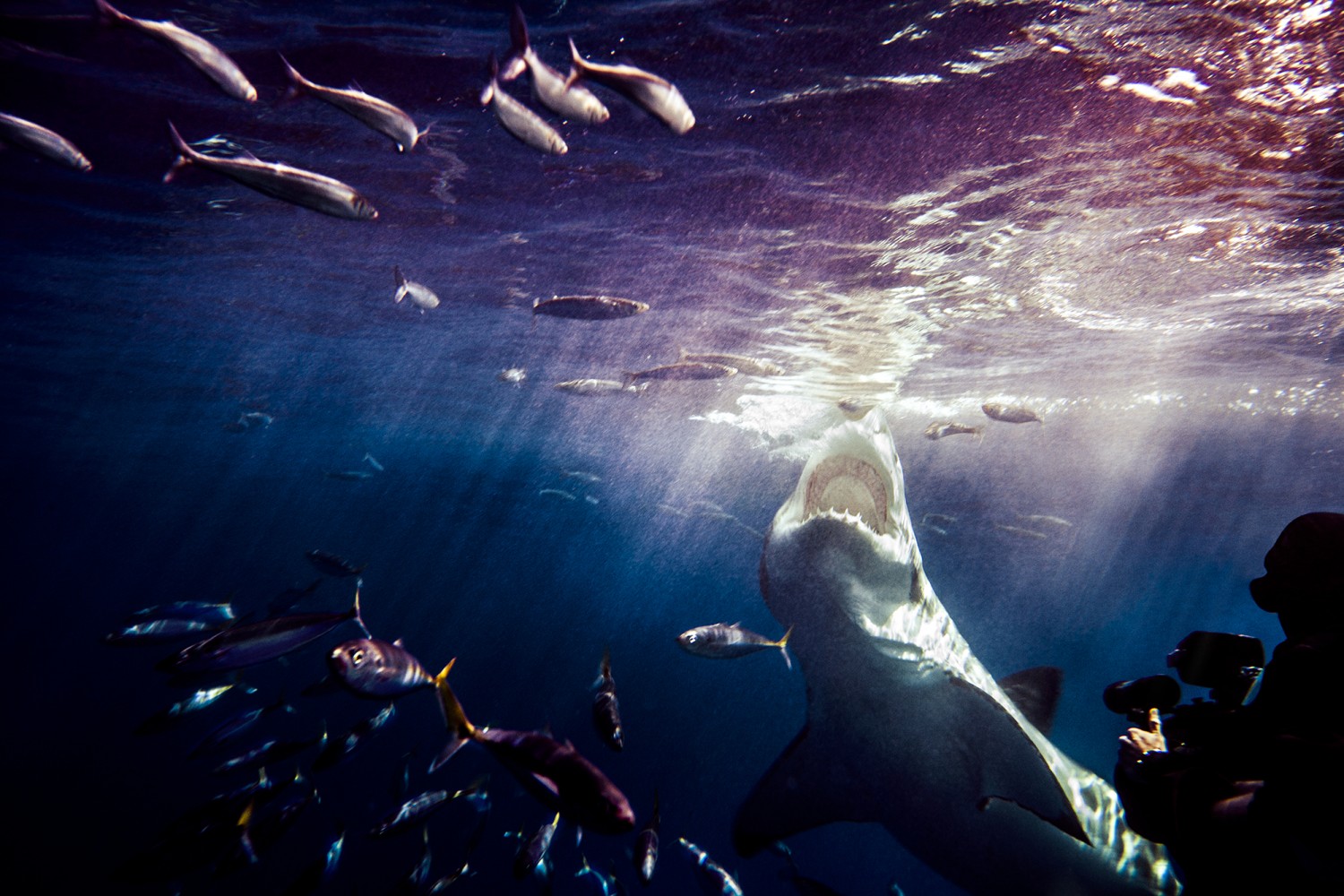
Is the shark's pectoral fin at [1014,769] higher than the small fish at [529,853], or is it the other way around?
the shark's pectoral fin at [1014,769]

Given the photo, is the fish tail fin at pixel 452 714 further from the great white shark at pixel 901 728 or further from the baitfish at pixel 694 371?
the baitfish at pixel 694 371

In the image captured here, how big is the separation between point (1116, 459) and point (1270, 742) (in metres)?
22.5

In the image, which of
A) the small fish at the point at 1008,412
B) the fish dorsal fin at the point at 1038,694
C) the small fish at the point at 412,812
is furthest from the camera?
the small fish at the point at 1008,412

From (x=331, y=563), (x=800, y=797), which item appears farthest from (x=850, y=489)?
(x=331, y=563)

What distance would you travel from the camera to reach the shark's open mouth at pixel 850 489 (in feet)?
13.1

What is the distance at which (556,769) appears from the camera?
2.77 metres

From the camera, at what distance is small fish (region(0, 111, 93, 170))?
3.29 m

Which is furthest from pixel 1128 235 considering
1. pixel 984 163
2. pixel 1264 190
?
pixel 984 163

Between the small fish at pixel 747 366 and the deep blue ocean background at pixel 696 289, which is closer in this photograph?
the deep blue ocean background at pixel 696 289

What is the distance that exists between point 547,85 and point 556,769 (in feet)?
10.3

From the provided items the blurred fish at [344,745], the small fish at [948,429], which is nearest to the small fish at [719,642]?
the blurred fish at [344,745]

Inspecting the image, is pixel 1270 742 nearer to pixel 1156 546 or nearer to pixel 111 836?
pixel 111 836

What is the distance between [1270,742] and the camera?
4.66 feet

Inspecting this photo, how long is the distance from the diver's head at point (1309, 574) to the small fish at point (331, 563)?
829cm
